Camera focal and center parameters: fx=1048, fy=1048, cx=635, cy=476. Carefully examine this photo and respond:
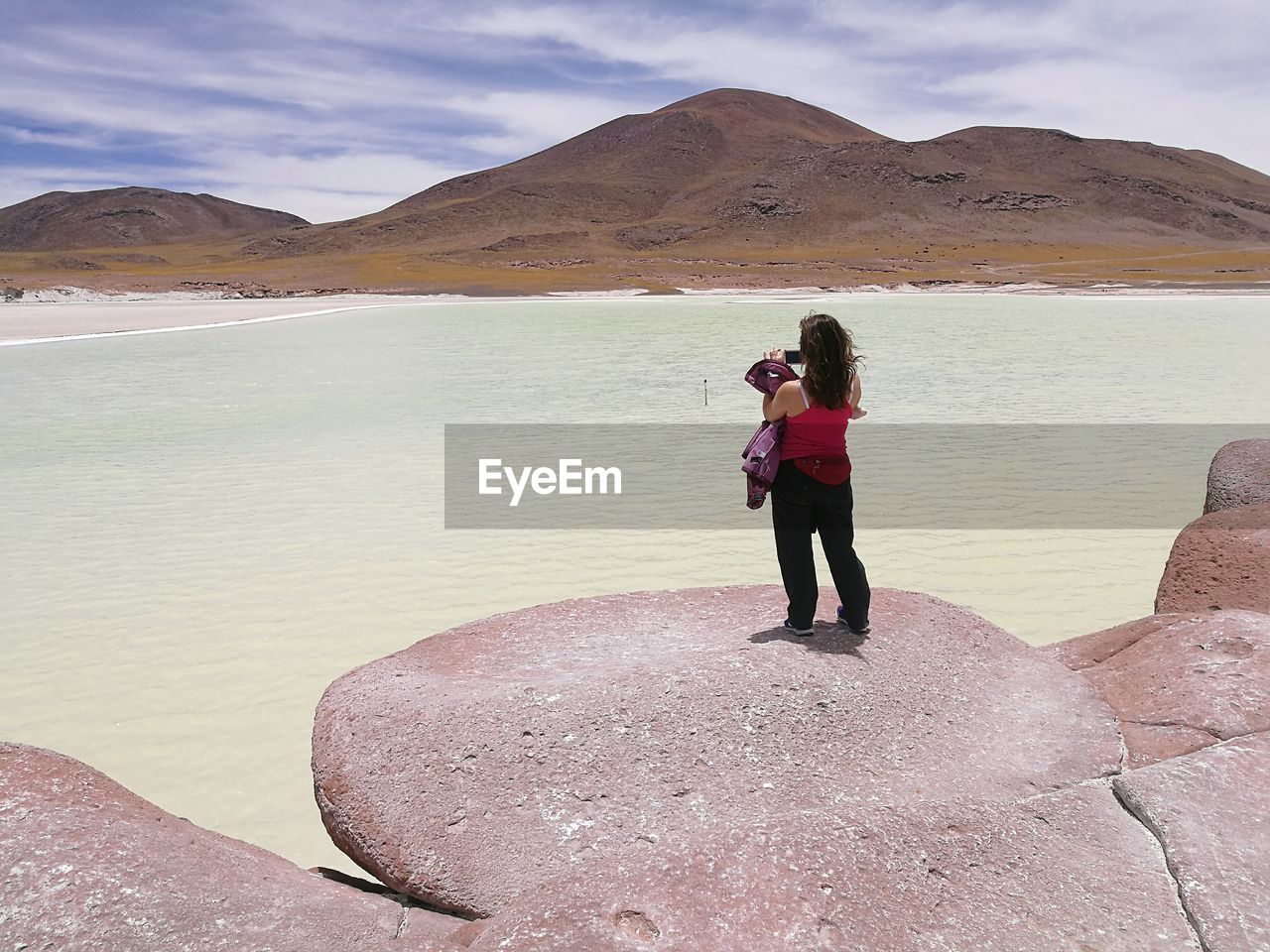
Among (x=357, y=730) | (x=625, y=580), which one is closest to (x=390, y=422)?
(x=625, y=580)

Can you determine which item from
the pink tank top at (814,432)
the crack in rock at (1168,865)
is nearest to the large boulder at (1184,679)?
the crack in rock at (1168,865)

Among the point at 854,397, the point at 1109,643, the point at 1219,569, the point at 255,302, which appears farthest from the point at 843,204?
the point at 854,397

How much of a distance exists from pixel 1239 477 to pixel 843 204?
115 metres

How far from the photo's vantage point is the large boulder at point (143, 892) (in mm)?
2262

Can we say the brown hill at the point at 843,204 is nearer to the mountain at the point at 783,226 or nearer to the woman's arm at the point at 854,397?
the mountain at the point at 783,226

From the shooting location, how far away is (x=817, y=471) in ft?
12.1

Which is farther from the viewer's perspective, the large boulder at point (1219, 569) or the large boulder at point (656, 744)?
the large boulder at point (1219, 569)

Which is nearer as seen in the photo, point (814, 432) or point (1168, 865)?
point (1168, 865)

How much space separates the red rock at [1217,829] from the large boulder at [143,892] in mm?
1633

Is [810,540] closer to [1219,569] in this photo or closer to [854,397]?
[854,397]

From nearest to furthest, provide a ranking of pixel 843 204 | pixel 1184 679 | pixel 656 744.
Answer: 1. pixel 656 744
2. pixel 1184 679
3. pixel 843 204

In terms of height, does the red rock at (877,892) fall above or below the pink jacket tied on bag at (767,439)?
below

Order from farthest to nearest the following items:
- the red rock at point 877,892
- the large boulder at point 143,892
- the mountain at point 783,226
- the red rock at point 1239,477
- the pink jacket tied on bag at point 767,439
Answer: the mountain at point 783,226 < the red rock at point 1239,477 < the pink jacket tied on bag at point 767,439 < the large boulder at point 143,892 < the red rock at point 877,892

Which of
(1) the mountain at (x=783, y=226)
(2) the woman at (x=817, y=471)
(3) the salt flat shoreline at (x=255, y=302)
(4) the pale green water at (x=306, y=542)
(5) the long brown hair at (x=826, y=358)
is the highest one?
(1) the mountain at (x=783, y=226)
